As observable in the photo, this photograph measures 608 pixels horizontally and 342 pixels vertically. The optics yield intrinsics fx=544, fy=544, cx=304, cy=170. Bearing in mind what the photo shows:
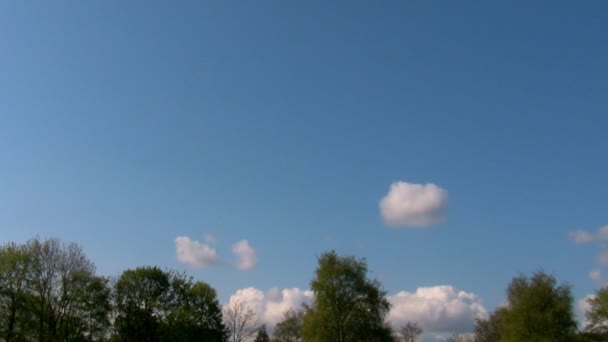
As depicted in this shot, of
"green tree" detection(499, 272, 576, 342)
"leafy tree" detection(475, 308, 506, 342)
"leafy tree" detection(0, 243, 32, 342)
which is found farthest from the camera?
"leafy tree" detection(475, 308, 506, 342)

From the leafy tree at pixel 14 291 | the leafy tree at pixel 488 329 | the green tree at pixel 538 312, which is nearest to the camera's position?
the leafy tree at pixel 14 291

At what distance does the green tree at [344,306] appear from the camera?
71688 mm

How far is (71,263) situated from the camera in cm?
6256

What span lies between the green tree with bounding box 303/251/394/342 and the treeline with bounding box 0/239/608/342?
13cm

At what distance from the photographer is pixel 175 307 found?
79.1 m

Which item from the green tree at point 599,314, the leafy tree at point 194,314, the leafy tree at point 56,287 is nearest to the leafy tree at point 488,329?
the green tree at point 599,314

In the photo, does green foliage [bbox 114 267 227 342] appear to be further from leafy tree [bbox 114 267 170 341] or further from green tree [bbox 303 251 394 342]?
green tree [bbox 303 251 394 342]

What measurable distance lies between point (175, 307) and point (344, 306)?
2492cm

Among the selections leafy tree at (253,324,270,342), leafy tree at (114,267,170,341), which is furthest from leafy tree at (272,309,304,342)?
leafy tree at (114,267,170,341)

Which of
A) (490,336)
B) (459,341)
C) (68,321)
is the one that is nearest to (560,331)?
(490,336)

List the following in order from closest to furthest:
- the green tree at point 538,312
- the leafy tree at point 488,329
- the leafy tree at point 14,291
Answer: the leafy tree at point 14,291 → the green tree at point 538,312 → the leafy tree at point 488,329

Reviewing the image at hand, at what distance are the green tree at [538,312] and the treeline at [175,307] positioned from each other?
13 centimetres

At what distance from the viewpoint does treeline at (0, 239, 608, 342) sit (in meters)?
59.6

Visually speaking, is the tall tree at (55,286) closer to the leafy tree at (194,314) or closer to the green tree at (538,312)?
the leafy tree at (194,314)
